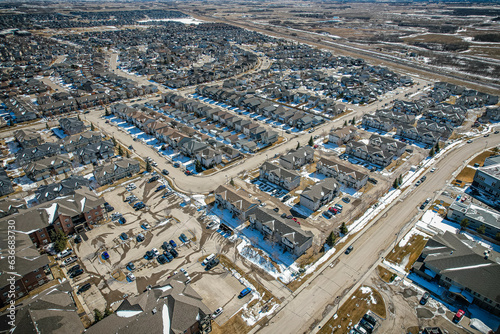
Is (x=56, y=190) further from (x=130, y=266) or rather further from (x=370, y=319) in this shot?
(x=370, y=319)

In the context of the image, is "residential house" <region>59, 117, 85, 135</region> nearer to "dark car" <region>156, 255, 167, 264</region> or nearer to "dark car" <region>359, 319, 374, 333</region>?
"dark car" <region>156, 255, 167, 264</region>

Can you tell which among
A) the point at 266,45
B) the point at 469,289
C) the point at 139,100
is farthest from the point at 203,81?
the point at 469,289

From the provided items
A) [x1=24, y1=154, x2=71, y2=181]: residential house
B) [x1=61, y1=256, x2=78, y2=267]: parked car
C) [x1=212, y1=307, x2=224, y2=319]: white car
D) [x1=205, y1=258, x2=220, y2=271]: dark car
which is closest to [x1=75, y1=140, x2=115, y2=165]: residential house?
[x1=24, y1=154, x2=71, y2=181]: residential house

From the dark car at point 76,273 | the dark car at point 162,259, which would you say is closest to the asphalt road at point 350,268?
the dark car at point 162,259

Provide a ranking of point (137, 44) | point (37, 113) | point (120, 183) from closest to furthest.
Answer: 1. point (120, 183)
2. point (37, 113)
3. point (137, 44)

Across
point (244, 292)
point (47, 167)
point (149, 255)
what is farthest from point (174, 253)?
point (47, 167)

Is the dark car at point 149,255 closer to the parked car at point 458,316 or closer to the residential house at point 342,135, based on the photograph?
the parked car at point 458,316

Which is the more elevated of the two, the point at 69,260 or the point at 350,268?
the point at 350,268

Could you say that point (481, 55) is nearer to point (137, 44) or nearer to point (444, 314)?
point (444, 314)
